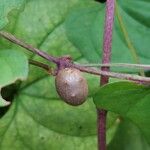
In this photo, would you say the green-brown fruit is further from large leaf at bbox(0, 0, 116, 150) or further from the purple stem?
large leaf at bbox(0, 0, 116, 150)

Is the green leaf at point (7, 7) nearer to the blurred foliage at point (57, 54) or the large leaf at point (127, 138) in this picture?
the blurred foliage at point (57, 54)

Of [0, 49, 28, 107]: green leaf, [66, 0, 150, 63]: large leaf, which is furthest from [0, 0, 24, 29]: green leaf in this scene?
[66, 0, 150, 63]: large leaf

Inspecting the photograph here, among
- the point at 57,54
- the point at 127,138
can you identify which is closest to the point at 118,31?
the point at 57,54

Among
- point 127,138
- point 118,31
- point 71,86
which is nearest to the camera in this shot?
point 71,86

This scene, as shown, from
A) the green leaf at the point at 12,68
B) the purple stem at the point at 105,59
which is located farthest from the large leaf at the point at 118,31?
the green leaf at the point at 12,68

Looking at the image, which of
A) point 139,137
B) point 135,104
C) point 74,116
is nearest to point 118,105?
point 135,104

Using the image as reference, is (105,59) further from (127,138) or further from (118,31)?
(127,138)
